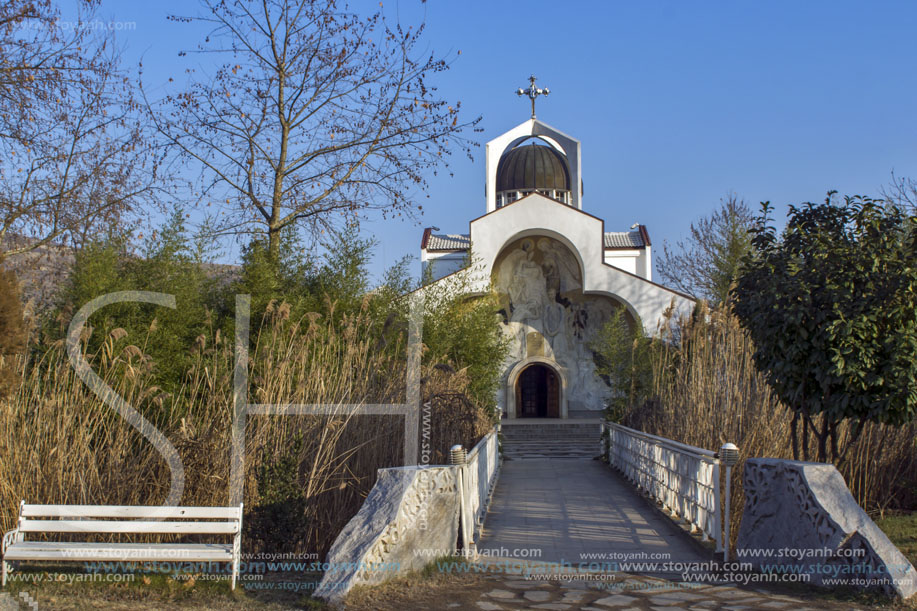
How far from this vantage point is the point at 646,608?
419 centimetres

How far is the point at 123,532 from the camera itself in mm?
4766

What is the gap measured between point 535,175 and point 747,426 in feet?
72.0

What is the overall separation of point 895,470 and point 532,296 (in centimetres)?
1617

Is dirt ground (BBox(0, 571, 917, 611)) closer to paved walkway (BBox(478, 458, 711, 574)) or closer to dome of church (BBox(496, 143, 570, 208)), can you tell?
paved walkway (BBox(478, 458, 711, 574))

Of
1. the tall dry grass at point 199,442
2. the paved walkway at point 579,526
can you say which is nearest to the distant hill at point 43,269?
the tall dry grass at point 199,442

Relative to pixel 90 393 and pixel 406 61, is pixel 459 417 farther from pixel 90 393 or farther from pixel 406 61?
pixel 406 61

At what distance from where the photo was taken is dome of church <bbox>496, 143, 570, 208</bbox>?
93.7ft

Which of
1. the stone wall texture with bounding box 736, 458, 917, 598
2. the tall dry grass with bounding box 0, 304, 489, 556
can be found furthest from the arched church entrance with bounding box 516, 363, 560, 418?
the stone wall texture with bounding box 736, 458, 917, 598

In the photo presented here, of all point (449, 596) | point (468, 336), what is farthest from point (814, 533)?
point (468, 336)

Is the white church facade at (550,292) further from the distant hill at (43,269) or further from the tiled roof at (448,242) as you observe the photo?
the distant hill at (43,269)

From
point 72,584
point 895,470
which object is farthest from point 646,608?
point 895,470

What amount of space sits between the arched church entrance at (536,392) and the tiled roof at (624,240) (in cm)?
627

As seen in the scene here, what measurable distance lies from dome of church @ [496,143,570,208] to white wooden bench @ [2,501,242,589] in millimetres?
24416

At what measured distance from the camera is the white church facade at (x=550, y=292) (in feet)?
73.5
